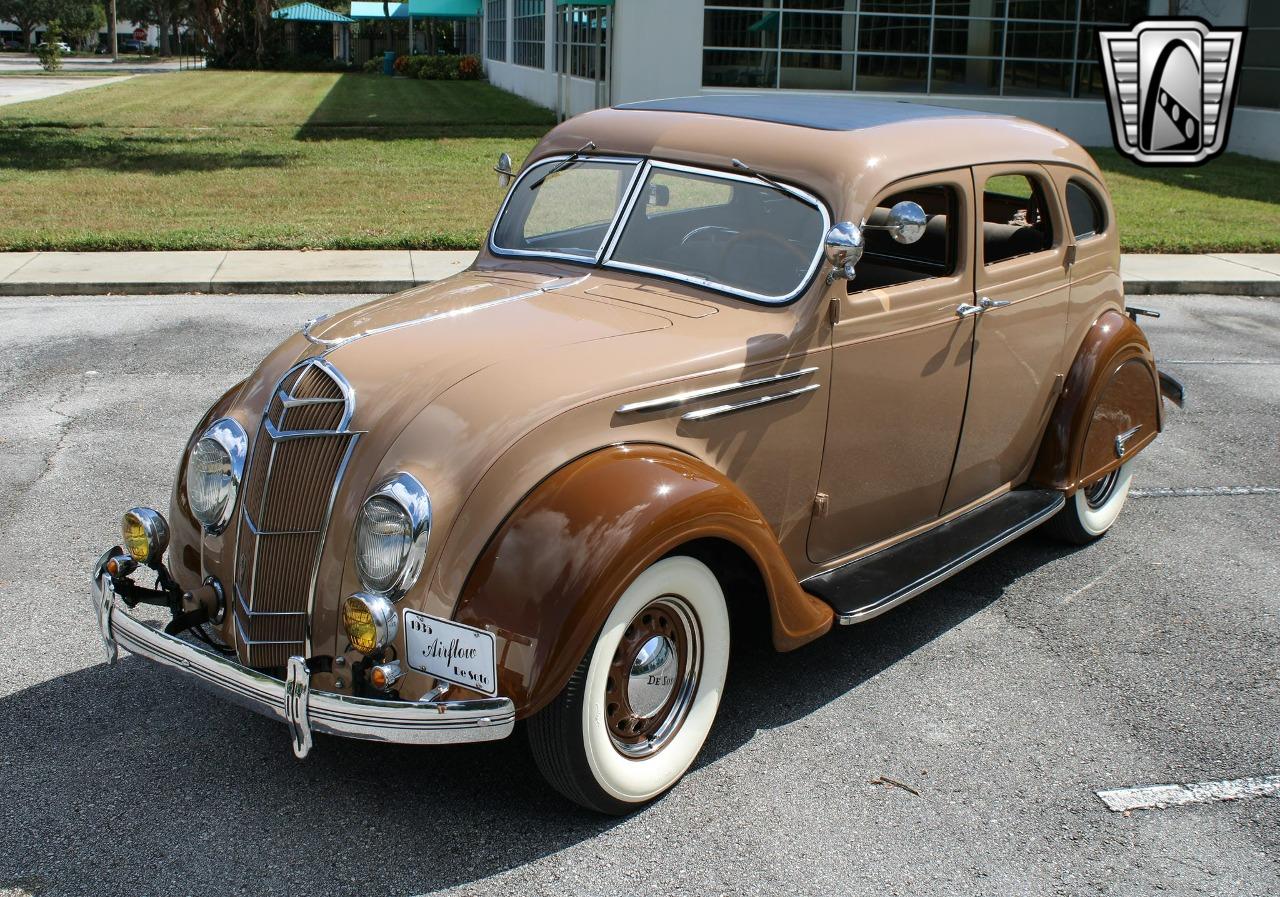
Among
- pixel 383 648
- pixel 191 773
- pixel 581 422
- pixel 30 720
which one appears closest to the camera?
pixel 383 648

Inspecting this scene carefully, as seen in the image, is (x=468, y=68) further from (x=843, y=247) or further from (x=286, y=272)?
(x=843, y=247)

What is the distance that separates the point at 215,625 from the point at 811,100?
10.4 ft

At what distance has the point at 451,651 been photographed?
316 centimetres

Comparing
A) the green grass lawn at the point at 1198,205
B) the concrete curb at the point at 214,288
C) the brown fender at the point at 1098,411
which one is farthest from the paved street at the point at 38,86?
the brown fender at the point at 1098,411

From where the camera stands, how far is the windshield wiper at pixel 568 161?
15.5ft

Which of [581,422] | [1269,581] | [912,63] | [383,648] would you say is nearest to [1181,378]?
[1269,581]

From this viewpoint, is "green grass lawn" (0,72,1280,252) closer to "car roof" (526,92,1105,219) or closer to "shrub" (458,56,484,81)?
"car roof" (526,92,1105,219)

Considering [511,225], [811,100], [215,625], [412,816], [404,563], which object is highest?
[811,100]

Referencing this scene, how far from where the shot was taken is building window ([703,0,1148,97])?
21703 millimetres

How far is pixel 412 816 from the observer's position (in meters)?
3.52

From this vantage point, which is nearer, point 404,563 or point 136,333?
point 404,563

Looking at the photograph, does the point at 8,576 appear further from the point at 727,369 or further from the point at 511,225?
the point at 727,369

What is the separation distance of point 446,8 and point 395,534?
4477 centimetres

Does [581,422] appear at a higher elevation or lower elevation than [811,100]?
lower
